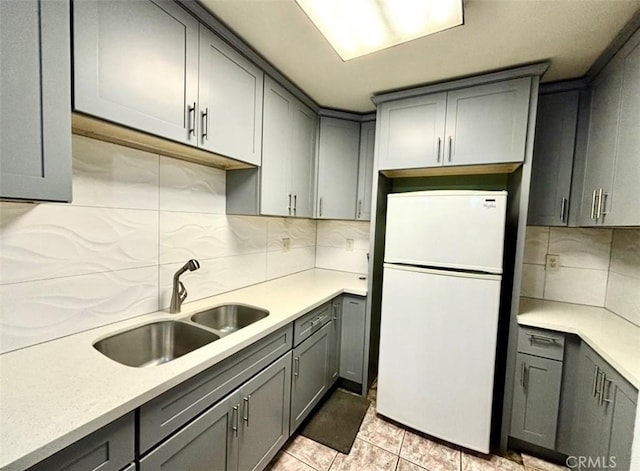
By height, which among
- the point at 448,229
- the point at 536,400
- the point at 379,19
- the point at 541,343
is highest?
the point at 379,19

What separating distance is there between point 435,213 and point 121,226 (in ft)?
5.55

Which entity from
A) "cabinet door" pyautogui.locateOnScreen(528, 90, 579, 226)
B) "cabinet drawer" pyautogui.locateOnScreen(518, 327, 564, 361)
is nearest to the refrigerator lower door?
"cabinet drawer" pyautogui.locateOnScreen(518, 327, 564, 361)

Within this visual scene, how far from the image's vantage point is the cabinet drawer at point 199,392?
2.75 feet

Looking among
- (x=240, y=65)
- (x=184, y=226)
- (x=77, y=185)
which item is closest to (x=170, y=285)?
(x=184, y=226)

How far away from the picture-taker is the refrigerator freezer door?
5.01 feet

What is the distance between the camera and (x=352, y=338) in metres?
2.16

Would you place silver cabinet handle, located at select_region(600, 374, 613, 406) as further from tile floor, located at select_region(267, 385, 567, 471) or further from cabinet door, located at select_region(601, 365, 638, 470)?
tile floor, located at select_region(267, 385, 567, 471)

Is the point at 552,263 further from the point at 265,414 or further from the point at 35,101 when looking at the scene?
the point at 35,101

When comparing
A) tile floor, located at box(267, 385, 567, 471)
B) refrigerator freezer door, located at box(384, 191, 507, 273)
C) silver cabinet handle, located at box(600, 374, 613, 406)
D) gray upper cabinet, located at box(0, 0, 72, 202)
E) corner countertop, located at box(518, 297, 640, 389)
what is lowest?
tile floor, located at box(267, 385, 567, 471)

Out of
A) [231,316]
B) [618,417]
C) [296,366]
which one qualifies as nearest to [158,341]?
[231,316]

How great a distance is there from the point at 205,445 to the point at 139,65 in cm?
149

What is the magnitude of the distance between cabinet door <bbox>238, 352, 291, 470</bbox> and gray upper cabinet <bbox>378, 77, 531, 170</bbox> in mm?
1559

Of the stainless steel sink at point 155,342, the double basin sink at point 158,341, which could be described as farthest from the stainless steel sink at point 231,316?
the stainless steel sink at point 155,342

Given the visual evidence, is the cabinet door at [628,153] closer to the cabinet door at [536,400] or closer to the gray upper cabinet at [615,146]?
the gray upper cabinet at [615,146]
